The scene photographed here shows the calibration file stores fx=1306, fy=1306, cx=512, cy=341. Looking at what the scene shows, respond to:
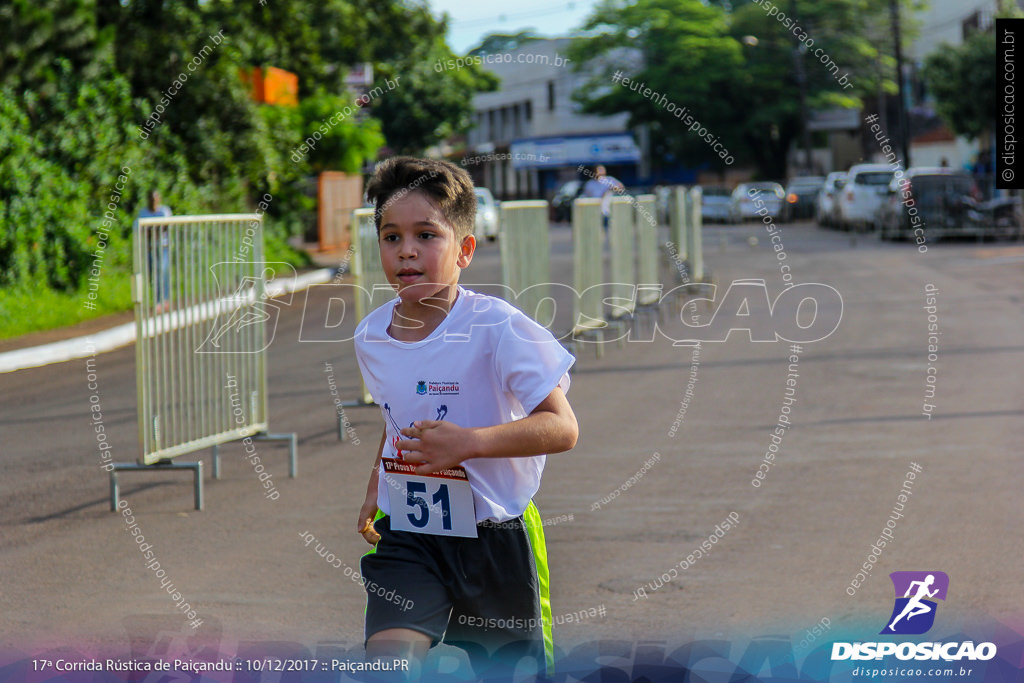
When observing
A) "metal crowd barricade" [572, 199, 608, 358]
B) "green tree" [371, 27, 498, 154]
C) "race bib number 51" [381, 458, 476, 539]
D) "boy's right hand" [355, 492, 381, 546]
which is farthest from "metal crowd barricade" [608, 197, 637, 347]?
"green tree" [371, 27, 498, 154]

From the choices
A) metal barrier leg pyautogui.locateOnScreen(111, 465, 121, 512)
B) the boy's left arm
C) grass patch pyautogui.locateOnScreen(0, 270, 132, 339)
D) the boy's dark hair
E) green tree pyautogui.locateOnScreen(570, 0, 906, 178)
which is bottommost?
metal barrier leg pyautogui.locateOnScreen(111, 465, 121, 512)

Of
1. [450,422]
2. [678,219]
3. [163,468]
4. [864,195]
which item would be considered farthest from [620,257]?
[864,195]

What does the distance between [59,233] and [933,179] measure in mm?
19423

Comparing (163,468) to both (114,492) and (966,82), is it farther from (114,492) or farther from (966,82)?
(966,82)

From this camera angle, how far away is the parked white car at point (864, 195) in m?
31.9

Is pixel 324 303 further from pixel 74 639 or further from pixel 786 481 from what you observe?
pixel 74 639

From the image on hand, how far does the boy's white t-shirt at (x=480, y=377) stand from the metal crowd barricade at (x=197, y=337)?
4.01 meters

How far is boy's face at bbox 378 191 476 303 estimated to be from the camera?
2.97 meters

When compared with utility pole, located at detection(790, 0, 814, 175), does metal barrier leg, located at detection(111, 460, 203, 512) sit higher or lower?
lower

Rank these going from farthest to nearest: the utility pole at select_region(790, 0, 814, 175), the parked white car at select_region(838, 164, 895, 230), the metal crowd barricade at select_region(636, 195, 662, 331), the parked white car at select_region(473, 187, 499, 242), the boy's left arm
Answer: the utility pole at select_region(790, 0, 814, 175)
the parked white car at select_region(838, 164, 895, 230)
the parked white car at select_region(473, 187, 499, 242)
the metal crowd barricade at select_region(636, 195, 662, 331)
the boy's left arm

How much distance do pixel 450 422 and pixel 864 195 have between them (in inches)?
1215

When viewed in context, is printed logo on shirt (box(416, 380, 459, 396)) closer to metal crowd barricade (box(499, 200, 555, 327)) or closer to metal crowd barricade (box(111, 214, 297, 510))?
metal crowd barricade (box(111, 214, 297, 510))

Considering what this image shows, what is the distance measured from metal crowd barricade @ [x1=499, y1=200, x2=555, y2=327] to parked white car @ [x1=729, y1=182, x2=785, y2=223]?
26513 millimetres

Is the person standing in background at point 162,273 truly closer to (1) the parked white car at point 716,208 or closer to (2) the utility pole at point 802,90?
(1) the parked white car at point 716,208
